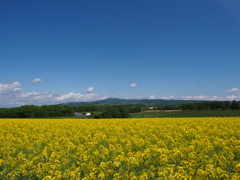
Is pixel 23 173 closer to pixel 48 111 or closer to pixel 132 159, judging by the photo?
pixel 132 159

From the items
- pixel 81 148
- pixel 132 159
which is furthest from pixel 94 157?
pixel 132 159

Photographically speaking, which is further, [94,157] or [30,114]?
[30,114]

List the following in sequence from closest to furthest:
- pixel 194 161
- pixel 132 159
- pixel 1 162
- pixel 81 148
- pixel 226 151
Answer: pixel 132 159 → pixel 194 161 → pixel 1 162 → pixel 226 151 → pixel 81 148

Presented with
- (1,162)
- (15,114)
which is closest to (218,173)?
(1,162)

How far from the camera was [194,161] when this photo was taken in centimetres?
737

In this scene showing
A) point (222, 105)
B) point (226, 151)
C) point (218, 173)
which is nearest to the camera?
point (218, 173)

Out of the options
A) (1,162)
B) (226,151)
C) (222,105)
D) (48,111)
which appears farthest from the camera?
(48,111)

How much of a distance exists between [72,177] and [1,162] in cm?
416

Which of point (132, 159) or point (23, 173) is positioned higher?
point (132, 159)

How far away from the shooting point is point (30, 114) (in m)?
111

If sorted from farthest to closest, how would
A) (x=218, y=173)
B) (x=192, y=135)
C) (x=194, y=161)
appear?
1. (x=192, y=135)
2. (x=194, y=161)
3. (x=218, y=173)

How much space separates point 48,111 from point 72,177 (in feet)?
408

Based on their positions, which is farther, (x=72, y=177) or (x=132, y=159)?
(x=132, y=159)

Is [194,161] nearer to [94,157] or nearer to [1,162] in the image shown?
[94,157]
